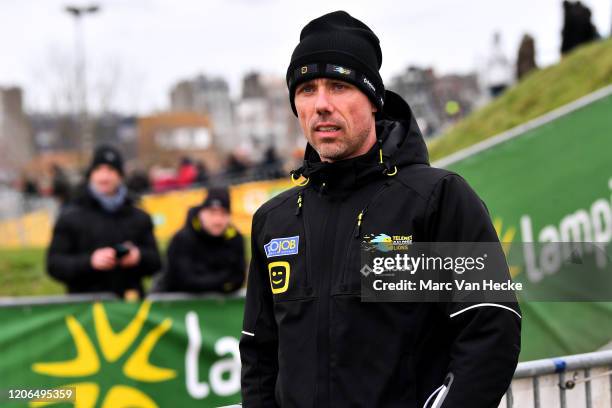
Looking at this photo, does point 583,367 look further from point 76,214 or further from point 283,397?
point 76,214

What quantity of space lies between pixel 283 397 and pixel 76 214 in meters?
4.39

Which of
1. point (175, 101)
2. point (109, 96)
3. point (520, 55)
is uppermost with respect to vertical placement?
point (175, 101)

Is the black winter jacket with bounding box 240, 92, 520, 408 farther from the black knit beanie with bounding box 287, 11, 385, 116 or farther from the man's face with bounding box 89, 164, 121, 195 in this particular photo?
the man's face with bounding box 89, 164, 121, 195

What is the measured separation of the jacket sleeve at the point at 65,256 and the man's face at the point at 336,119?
13.4 ft

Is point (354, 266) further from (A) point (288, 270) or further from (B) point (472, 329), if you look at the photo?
(B) point (472, 329)

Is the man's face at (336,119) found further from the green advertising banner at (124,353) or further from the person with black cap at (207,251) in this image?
the person with black cap at (207,251)

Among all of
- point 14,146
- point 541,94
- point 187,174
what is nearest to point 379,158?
point 541,94

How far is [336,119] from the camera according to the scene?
274cm

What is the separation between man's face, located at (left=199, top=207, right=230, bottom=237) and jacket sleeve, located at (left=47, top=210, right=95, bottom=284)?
39.3 inches

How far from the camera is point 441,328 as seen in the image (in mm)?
2637

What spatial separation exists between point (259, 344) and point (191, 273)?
3.89 meters

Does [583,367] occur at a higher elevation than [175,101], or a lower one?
lower

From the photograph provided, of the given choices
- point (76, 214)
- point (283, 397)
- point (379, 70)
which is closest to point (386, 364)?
point (283, 397)

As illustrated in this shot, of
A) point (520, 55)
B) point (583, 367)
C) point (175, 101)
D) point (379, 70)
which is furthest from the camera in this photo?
point (175, 101)
